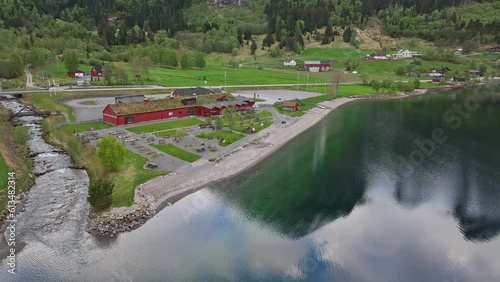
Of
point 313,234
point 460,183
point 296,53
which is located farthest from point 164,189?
point 296,53

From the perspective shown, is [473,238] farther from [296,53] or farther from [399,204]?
[296,53]

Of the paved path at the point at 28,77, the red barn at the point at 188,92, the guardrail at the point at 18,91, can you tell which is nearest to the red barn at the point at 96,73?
the paved path at the point at 28,77

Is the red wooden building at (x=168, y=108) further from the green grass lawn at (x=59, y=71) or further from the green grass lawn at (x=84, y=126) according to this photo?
the green grass lawn at (x=59, y=71)

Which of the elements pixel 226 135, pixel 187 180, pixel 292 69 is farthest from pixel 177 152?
pixel 292 69

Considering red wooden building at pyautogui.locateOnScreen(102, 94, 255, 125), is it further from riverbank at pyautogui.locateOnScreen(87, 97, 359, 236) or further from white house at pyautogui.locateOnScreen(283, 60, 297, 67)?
white house at pyautogui.locateOnScreen(283, 60, 297, 67)

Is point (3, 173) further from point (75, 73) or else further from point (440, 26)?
point (440, 26)
